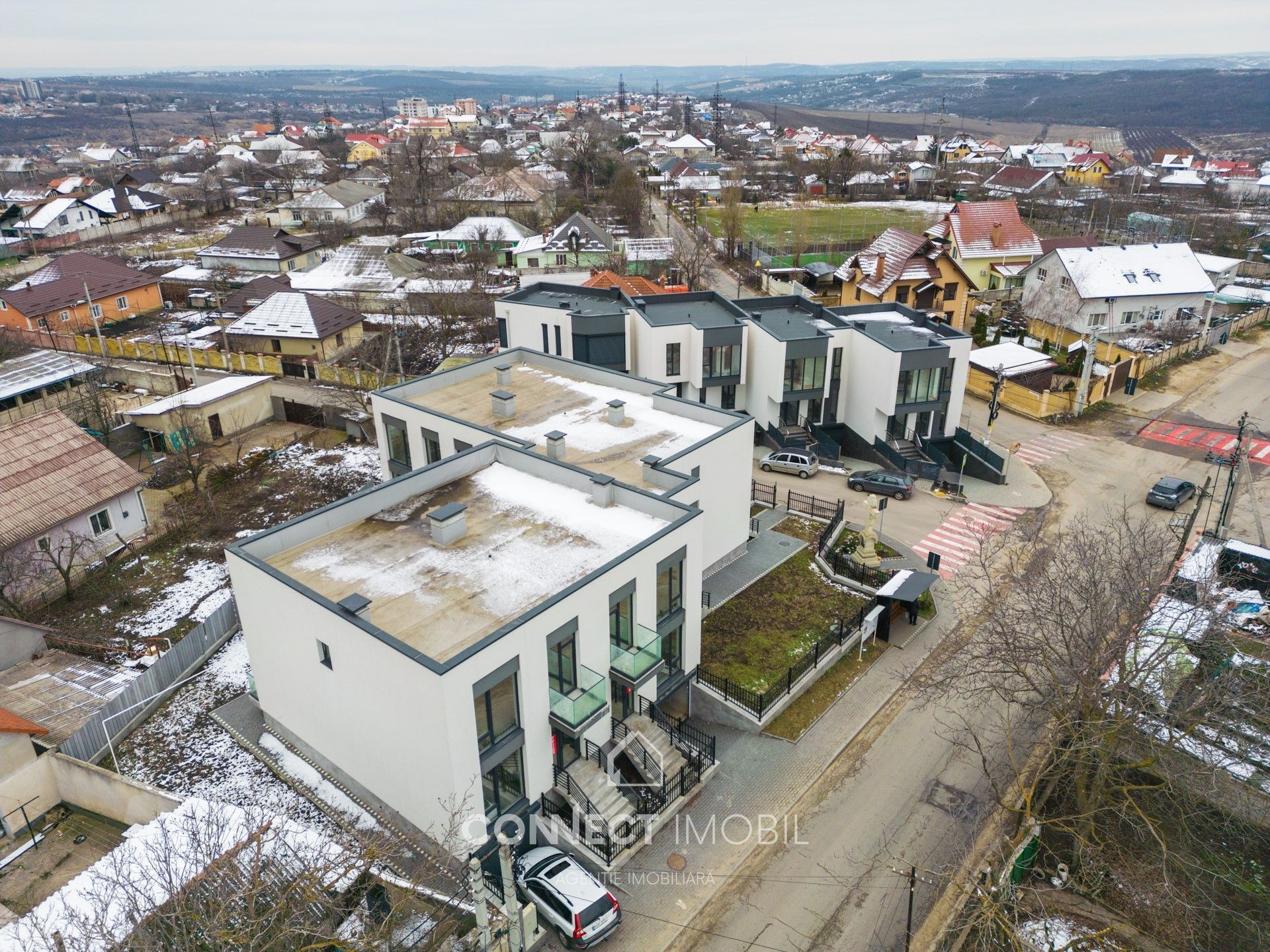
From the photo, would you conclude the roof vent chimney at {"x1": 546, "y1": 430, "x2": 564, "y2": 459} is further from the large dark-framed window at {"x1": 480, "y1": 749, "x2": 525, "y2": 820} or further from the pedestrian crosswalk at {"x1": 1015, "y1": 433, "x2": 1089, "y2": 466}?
the pedestrian crosswalk at {"x1": 1015, "y1": 433, "x2": 1089, "y2": 466}

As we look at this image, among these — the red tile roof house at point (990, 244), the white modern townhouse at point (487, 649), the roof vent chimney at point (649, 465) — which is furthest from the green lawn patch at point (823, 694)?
the red tile roof house at point (990, 244)

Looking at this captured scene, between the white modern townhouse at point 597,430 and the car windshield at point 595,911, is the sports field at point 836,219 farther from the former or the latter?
the car windshield at point 595,911

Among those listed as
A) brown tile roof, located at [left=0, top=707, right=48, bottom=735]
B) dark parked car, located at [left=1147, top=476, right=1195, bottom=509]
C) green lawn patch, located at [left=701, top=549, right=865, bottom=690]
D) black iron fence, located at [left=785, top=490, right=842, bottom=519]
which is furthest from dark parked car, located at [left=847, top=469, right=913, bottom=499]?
brown tile roof, located at [left=0, top=707, right=48, bottom=735]

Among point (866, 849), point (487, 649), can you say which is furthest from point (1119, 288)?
point (487, 649)

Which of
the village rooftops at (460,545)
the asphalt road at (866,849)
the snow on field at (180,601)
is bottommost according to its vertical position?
the snow on field at (180,601)

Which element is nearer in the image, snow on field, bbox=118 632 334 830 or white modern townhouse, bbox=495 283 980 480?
snow on field, bbox=118 632 334 830

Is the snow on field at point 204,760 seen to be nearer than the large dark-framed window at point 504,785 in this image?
Result: No
